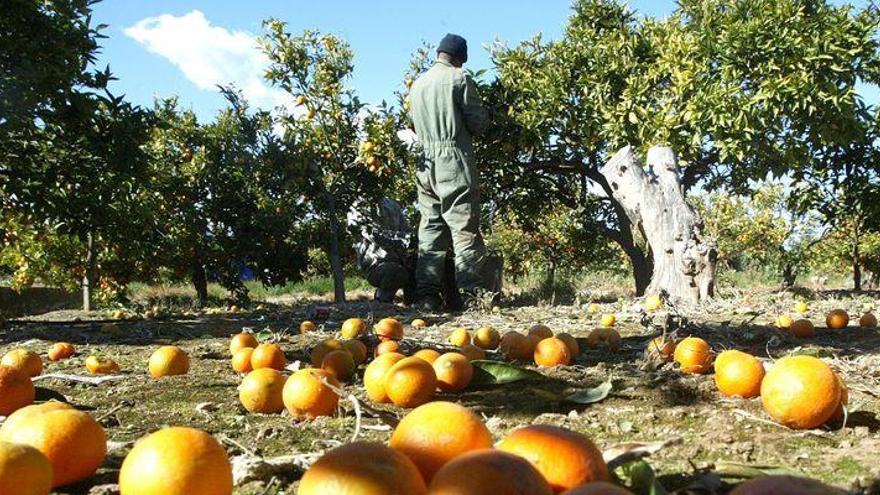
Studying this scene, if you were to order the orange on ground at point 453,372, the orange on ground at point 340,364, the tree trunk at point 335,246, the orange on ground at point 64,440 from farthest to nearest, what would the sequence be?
the tree trunk at point 335,246 → the orange on ground at point 340,364 → the orange on ground at point 453,372 → the orange on ground at point 64,440

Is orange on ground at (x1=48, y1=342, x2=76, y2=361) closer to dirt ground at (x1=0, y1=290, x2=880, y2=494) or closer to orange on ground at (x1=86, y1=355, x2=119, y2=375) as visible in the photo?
dirt ground at (x1=0, y1=290, x2=880, y2=494)

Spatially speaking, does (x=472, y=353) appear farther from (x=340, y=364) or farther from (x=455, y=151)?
(x=455, y=151)

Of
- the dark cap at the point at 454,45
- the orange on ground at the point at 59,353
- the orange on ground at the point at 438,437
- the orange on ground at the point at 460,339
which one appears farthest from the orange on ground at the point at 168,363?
the dark cap at the point at 454,45

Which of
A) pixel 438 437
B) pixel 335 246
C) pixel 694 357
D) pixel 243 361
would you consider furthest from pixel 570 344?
pixel 335 246

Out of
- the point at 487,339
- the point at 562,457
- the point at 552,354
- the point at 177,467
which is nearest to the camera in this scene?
the point at 562,457

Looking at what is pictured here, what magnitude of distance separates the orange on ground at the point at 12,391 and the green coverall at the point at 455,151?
18.3 feet

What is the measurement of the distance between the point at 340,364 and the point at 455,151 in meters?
4.82

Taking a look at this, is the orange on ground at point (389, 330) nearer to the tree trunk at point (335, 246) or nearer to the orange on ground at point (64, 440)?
the orange on ground at point (64, 440)

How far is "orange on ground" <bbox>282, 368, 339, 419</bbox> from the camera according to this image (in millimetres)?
2520

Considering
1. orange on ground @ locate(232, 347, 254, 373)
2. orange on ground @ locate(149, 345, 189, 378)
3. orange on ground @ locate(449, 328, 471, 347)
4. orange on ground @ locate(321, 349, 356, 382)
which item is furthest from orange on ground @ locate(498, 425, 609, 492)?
orange on ground @ locate(449, 328, 471, 347)

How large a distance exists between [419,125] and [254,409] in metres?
5.70

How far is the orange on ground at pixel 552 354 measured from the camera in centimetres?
361

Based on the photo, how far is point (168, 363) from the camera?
12.0ft

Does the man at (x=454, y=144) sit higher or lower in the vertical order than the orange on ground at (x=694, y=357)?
higher
